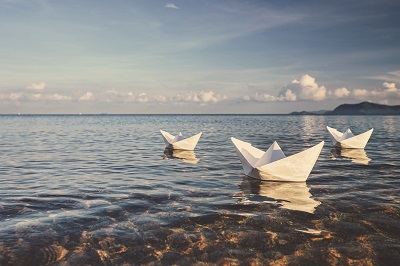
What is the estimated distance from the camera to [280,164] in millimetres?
12953

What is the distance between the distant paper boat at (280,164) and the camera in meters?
12.8

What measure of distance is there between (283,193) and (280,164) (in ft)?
4.75

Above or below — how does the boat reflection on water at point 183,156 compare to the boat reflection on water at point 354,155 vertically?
below

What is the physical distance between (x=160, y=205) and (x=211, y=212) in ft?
6.37

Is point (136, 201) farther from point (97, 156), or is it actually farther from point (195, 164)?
point (97, 156)

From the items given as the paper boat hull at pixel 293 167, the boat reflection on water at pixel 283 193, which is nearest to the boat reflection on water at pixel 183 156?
the boat reflection on water at pixel 283 193

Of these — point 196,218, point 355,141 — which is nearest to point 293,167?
point 196,218

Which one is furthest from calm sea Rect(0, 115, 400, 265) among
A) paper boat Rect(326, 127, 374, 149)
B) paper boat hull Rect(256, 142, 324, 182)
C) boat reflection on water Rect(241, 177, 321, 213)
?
paper boat Rect(326, 127, 374, 149)

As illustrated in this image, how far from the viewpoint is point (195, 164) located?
783 inches

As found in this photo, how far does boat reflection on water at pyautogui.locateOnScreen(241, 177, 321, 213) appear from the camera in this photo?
10391 millimetres

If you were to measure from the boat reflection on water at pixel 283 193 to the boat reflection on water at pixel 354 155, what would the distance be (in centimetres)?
968

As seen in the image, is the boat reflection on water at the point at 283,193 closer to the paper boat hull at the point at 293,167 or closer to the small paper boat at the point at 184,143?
the paper boat hull at the point at 293,167

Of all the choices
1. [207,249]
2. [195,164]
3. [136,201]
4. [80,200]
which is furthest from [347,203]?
[195,164]

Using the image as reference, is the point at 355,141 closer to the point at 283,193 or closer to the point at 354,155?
the point at 354,155
